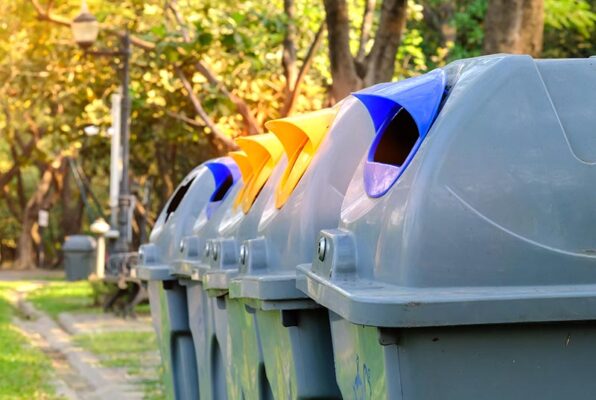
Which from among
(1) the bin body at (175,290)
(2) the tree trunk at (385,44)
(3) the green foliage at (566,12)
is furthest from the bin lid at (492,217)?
(3) the green foliage at (566,12)

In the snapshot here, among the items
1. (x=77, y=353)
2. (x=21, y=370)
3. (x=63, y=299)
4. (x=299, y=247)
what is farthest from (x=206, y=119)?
(x=299, y=247)

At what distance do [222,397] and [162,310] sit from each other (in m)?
1.25

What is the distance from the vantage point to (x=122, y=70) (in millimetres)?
21453

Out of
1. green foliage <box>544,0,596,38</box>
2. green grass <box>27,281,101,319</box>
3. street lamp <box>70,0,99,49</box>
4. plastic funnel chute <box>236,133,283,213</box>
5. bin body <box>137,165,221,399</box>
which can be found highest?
street lamp <box>70,0,99,49</box>

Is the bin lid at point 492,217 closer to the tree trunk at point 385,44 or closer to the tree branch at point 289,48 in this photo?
the tree trunk at point 385,44

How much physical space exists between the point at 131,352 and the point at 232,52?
4222mm

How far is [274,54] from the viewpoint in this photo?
1947cm

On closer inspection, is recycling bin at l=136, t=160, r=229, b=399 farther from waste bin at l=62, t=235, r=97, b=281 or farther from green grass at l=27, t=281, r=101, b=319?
waste bin at l=62, t=235, r=97, b=281

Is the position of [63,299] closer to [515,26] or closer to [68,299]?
[68,299]

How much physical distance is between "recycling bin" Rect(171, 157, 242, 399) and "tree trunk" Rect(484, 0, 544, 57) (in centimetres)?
316

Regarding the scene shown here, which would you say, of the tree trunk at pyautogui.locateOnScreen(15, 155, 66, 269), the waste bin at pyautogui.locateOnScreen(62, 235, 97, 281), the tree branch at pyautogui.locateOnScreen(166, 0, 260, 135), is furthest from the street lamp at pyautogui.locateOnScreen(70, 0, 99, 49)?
the tree trunk at pyautogui.locateOnScreen(15, 155, 66, 269)

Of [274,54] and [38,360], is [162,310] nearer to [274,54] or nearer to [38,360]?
[38,360]

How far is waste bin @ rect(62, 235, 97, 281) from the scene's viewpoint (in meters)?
38.6

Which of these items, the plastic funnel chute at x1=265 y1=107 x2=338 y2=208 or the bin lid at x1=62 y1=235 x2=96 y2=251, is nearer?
the plastic funnel chute at x1=265 y1=107 x2=338 y2=208
